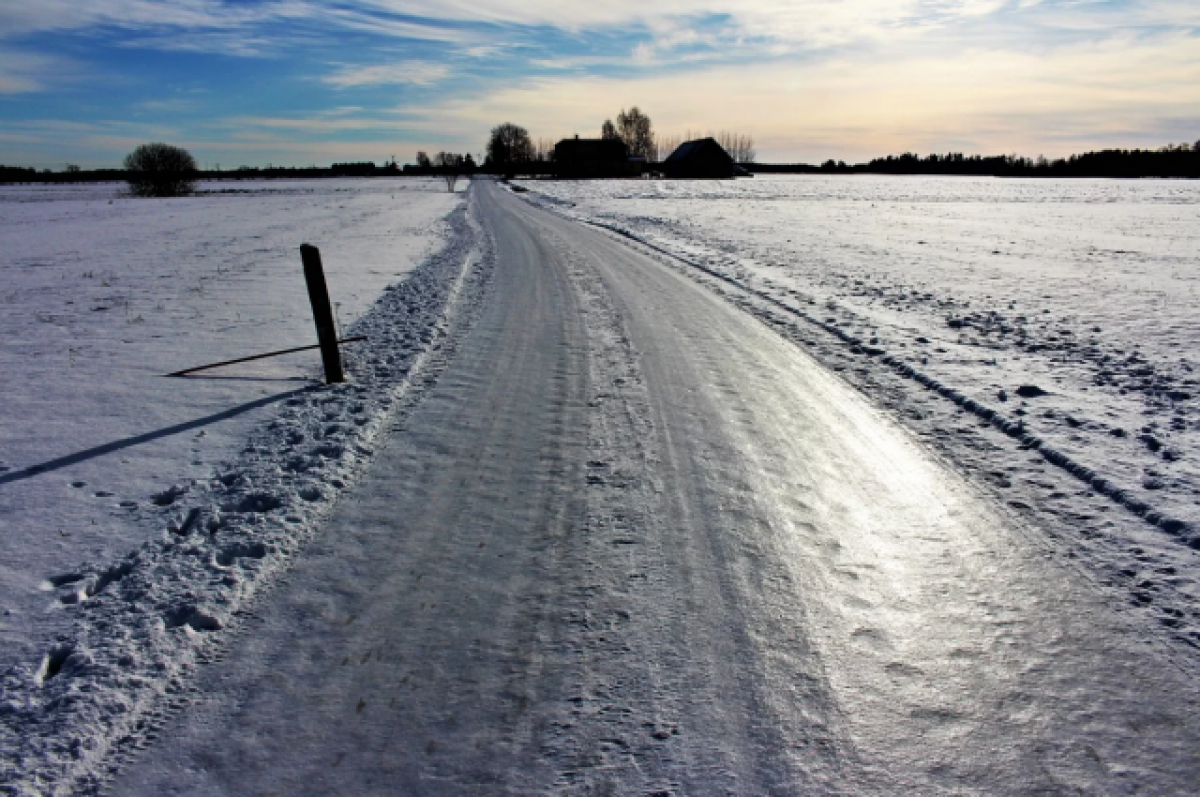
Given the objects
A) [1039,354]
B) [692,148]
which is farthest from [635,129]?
[1039,354]

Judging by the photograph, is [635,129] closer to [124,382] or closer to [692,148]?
[692,148]

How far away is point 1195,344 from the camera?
8000 mm

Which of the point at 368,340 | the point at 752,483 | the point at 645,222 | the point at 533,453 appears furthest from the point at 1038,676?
the point at 645,222

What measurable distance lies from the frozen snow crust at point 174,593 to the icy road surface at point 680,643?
0.18 metres

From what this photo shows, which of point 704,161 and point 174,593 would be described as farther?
point 704,161

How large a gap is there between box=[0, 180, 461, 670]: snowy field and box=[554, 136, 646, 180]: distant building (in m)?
85.0

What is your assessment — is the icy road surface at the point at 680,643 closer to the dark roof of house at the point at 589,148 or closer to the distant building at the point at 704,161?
the distant building at the point at 704,161

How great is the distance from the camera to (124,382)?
6961 millimetres

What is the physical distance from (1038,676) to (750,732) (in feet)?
4.08

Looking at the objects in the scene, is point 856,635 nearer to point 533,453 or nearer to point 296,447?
point 533,453

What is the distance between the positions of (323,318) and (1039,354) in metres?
7.70

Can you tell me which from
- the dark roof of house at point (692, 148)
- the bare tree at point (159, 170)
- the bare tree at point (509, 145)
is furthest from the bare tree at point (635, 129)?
the bare tree at point (159, 170)

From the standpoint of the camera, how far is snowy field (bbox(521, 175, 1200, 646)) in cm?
396

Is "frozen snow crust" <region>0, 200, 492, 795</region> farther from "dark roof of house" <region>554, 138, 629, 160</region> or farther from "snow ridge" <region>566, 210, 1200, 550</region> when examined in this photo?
"dark roof of house" <region>554, 138, 629, 160</region>
